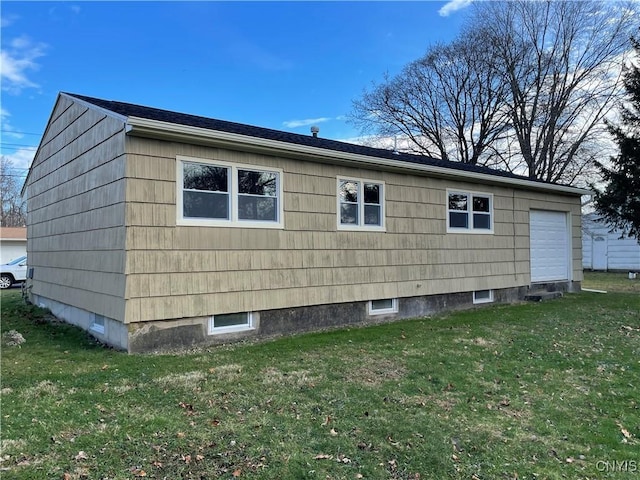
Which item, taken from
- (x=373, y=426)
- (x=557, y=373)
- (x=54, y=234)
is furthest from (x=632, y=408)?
(x=54, y=234)

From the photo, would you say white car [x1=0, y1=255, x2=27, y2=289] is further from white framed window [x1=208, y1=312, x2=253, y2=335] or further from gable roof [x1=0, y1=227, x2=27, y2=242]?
white framed window [x1=208, y1=312, x2=253, y2=335]

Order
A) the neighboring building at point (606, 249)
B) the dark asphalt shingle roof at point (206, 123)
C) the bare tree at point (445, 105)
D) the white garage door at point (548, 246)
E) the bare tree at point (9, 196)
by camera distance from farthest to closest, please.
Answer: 1. the bare tree at point (9, 196)
2. the bare tree at point (445, 105)
3. the neighboring building at point (606, 249)
4. the white garage door at point (548, 246)
5. the dark asphalt shingle roof at point (206, 123)

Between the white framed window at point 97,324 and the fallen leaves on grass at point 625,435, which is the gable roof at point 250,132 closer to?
the white framed window at point 97,324

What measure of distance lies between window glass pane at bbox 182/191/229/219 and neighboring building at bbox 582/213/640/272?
22.2 metres

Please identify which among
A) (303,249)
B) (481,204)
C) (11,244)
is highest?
(481,204)

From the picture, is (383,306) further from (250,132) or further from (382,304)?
(250,132)

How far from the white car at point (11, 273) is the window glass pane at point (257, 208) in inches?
643

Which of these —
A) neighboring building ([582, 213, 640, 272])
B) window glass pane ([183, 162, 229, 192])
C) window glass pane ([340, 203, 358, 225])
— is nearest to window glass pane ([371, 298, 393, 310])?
window glass pane ([340, 203, 358, 225])

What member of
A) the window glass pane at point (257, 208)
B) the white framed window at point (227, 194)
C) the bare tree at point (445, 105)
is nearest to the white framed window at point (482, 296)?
the white framed window at point (227, 194)

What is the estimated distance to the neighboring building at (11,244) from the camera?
2394 centimetres

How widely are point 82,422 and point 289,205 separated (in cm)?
484

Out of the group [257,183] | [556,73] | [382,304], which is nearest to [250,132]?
[257,183]

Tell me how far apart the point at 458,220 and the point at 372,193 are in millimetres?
2819

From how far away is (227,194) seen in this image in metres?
7.07
